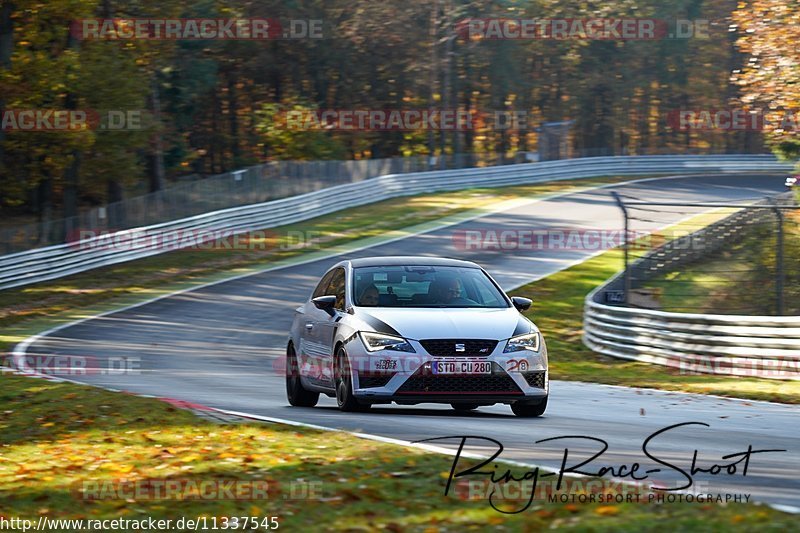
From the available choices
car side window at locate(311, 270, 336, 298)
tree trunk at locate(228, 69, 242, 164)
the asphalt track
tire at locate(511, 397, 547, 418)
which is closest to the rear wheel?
the asphalt track

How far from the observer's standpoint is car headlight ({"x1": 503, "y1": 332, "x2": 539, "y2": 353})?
1147 centimetres

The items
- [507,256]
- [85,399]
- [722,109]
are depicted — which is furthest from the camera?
[722,109]

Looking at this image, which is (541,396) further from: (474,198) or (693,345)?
(474,198)

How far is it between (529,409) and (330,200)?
36193mm

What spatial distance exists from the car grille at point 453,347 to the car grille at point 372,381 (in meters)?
0.44

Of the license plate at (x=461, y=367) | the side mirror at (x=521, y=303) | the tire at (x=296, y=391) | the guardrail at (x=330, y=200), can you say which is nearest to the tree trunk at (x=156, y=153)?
the guardrail at (x=330, y=200)

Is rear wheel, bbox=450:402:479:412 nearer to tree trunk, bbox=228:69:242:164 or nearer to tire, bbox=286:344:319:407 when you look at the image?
tire, bbox=286:344:319:407

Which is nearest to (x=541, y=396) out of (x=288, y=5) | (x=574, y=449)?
(x=574, y=449)

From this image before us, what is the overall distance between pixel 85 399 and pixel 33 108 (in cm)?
2656

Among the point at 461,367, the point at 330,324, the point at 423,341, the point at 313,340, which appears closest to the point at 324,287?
the point at 313,340

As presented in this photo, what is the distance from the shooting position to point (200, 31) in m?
55.1

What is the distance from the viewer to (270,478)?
26.7 ft

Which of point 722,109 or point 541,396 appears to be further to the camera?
point 722,109

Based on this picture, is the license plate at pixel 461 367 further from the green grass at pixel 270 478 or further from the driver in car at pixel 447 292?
the green grass at pixel 270 478
